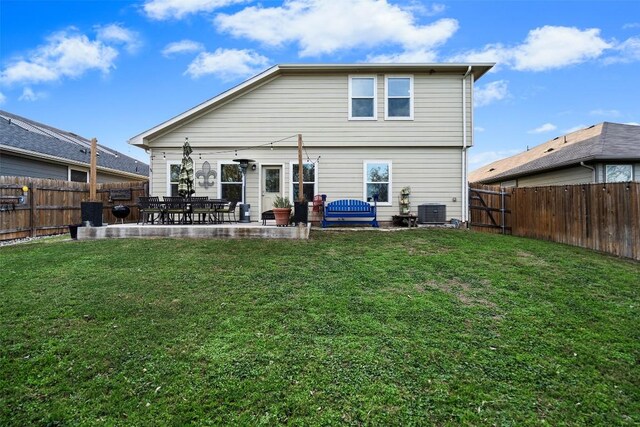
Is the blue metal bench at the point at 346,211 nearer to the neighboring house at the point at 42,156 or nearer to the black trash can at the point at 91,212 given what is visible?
the black trash can at the point at 91,212

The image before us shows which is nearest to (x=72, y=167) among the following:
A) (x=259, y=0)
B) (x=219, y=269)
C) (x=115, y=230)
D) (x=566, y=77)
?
(x=115, y=230)

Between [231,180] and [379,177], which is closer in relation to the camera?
[379,177]

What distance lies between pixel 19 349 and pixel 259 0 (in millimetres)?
12306

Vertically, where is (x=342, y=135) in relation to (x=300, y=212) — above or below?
above

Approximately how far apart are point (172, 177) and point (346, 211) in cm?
592

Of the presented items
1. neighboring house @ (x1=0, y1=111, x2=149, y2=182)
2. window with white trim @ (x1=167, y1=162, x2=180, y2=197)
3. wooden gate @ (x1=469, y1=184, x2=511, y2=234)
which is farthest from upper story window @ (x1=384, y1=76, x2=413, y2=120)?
neighboring house @ (x1=0, y1=111, x2=149, y2=182)

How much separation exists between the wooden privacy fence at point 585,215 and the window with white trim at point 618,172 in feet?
13.8

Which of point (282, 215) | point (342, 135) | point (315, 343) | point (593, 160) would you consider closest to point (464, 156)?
point (342, 135)

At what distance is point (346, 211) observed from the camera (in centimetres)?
1039

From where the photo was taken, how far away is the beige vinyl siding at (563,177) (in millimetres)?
12784

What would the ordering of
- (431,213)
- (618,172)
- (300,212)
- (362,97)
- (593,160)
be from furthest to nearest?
(618,172), (593,160), (362,97), (431,213), (300,212)

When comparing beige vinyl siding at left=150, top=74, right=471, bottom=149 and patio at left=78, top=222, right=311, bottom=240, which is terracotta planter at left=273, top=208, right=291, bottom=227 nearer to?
patio at left=78, top=222, right=311, bottom=240

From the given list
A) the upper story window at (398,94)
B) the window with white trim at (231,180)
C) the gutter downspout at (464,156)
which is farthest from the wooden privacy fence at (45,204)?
the gutter downspout at (464,156)

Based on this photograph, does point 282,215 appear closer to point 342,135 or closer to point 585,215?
point 342,135
